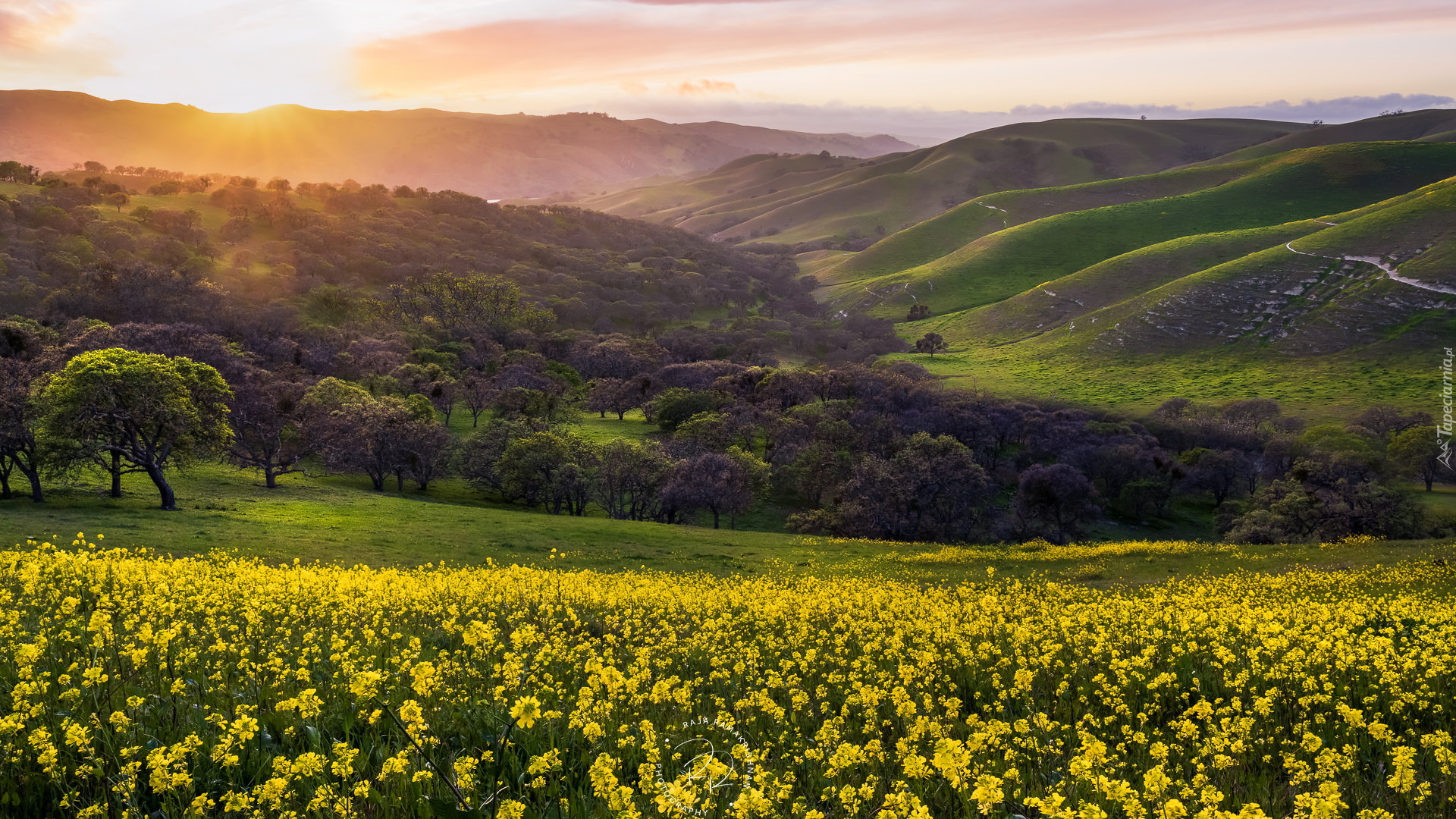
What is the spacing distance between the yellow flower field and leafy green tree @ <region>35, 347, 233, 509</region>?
108 feet

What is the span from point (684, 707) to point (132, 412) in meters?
46.1

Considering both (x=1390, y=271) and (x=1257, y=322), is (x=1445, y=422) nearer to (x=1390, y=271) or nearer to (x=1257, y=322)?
(x=1257, y=322)

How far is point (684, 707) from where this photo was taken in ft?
24.7

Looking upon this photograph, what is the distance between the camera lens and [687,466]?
222 feet

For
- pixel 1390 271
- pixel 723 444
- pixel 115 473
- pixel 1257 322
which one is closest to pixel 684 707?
pixel 115 473

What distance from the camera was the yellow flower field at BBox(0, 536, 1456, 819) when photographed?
5.07 m

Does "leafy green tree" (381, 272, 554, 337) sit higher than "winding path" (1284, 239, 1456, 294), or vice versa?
"winding path" (1284, 239, 1456, 294)

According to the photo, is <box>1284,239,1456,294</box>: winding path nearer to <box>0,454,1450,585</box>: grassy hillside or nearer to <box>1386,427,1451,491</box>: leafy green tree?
<box>1386,427,1451,491</box>: leafy green tree

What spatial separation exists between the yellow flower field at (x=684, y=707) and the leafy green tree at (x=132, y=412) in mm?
33021

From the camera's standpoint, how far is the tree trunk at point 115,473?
42625mm

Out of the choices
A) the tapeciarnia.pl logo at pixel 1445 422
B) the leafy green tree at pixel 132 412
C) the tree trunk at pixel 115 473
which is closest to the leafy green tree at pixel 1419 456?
the tapeciarnia.pl logo at pixel 1445 422

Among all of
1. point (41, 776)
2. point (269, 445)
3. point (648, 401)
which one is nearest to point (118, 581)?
point (41, 776)

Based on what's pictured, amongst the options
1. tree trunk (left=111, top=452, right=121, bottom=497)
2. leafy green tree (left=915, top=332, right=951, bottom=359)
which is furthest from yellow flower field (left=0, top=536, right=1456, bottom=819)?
leafy green tree (left=915, top=332, right=951, bottom=359)

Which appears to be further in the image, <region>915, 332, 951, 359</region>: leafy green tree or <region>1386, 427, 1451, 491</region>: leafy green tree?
<region>915, 332, 951, 359</region>: leafy green tree
